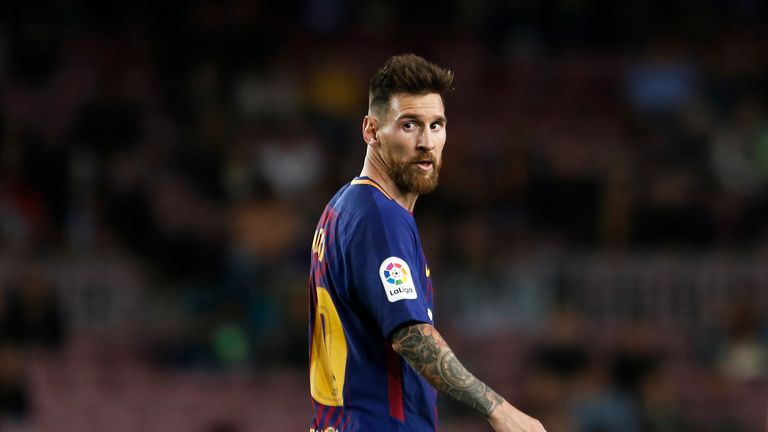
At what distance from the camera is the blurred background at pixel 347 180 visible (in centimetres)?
1043

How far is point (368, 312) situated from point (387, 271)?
0.23 meters

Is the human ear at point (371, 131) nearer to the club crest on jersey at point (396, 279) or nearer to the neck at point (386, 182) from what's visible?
the neck at point (386, 182)

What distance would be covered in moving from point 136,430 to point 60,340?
51.4 inches

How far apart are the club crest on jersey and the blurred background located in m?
5.93

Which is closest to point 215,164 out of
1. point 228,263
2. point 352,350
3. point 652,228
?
point 228,263

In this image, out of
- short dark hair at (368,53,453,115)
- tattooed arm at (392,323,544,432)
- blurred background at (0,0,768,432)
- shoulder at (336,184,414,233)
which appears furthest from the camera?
blurred background at (0,0,768,432)

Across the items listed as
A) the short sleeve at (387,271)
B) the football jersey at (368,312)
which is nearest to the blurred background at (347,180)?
the football jersey at (368,312)

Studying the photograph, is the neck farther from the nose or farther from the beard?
the nose

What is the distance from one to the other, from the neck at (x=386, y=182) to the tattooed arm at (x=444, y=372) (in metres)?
0.58

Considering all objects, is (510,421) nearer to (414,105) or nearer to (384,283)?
(384,283)

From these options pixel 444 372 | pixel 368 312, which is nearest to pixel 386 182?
pixel 368 312

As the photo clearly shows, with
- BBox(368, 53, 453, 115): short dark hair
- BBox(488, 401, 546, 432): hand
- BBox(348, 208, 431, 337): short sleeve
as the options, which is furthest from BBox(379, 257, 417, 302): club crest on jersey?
BBox(368, 53, 453, 115): short dark hair

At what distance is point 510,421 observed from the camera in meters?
3.92

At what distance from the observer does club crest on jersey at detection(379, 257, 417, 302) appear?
4.10 metres
